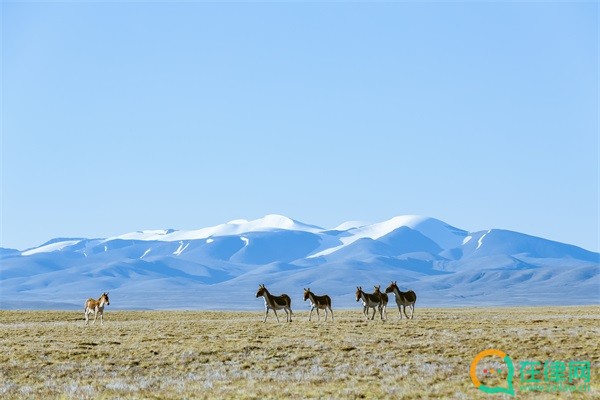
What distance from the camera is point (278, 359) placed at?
32.0 meters

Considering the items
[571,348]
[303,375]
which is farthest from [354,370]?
[571,348]

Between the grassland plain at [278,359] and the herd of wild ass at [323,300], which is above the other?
the herd of wild ass at [323,300]

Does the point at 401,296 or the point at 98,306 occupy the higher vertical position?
the point at 401,296

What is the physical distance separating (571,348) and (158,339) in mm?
17918

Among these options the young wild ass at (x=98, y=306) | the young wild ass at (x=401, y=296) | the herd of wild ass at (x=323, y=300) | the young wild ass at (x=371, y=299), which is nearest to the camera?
the young wild ass at (x=371, y=299)

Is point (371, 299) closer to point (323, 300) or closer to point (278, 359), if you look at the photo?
point (323, 300)

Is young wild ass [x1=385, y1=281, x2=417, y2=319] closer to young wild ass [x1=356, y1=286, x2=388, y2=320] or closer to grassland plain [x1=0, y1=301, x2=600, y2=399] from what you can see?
young wild ass [x1=356, y1=286, x2=388, y2=320]

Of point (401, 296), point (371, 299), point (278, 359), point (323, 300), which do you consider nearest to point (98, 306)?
point (323, 300)

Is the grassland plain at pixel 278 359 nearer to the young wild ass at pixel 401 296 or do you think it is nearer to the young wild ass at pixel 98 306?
the young wild ass at pixel 98 306

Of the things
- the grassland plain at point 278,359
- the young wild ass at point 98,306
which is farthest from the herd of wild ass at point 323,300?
the grassland plain at point 278,359

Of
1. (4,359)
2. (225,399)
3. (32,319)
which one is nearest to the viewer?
(225,399)

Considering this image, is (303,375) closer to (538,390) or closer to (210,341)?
(538,390)

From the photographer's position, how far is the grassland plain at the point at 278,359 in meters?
25.0

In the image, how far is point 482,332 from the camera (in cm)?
3984
